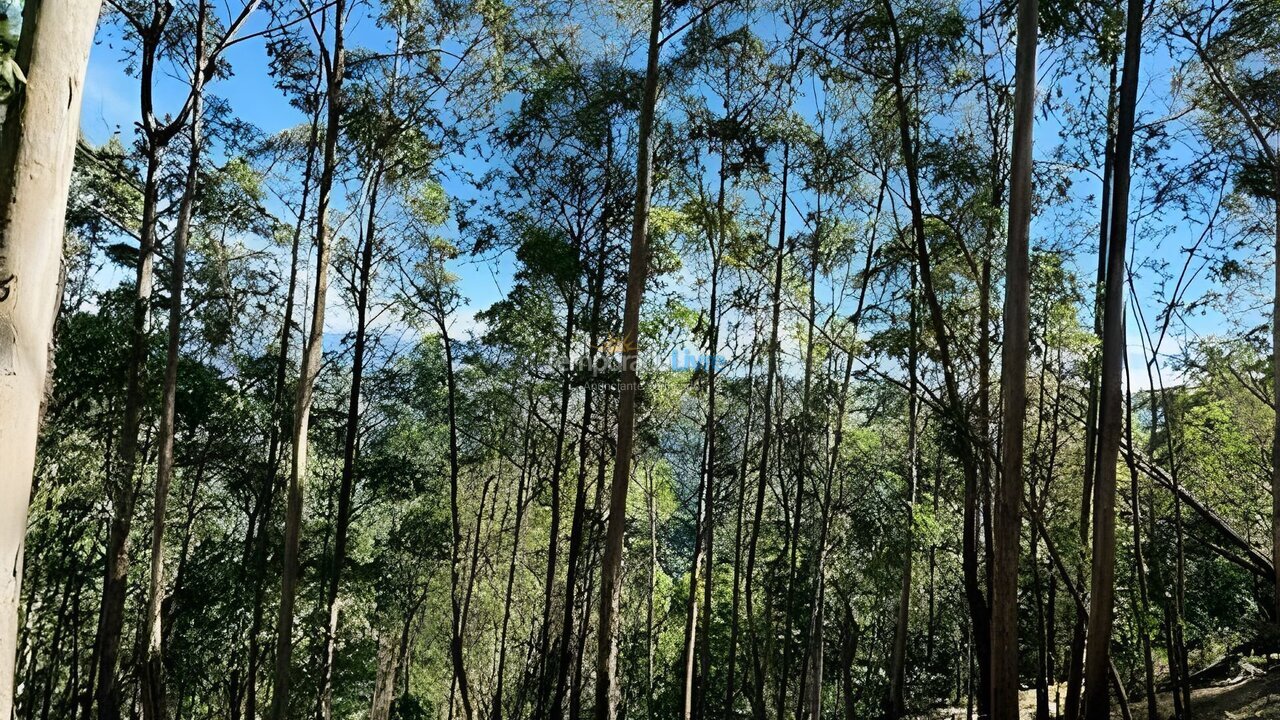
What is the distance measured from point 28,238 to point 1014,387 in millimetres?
5042

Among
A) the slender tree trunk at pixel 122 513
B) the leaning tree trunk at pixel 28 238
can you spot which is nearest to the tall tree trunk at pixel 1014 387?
the leaning tree trunk at pixel 28 238

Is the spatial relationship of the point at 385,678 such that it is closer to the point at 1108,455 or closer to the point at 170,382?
the point at 170,382

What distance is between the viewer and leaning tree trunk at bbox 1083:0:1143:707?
5586mm

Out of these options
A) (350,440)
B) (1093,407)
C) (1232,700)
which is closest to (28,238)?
(350,440)

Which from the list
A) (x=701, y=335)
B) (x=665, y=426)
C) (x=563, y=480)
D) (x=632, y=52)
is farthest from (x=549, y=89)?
(x=563, y=480)

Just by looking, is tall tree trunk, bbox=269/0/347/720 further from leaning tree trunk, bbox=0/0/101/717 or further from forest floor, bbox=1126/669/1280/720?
forest floor, bbox=1126/669/1280/720

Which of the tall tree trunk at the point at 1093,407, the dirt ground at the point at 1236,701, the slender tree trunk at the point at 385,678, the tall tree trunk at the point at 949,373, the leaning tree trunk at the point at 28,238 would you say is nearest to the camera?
the leaning tree trunk at the point at 28,238

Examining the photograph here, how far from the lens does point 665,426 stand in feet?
38.0

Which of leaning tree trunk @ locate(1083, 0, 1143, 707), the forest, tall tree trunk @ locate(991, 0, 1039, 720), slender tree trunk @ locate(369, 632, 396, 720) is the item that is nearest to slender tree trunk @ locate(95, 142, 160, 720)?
the forest

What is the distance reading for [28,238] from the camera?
1.53 meters

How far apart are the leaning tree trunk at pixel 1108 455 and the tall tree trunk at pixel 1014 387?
1.43 metres

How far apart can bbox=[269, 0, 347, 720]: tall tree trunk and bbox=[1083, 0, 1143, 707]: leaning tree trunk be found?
22.8 feet

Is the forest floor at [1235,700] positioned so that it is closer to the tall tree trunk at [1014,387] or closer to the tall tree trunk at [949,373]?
the tall tree trunk at [949,373]

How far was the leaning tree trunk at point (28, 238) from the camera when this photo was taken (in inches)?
58.0
